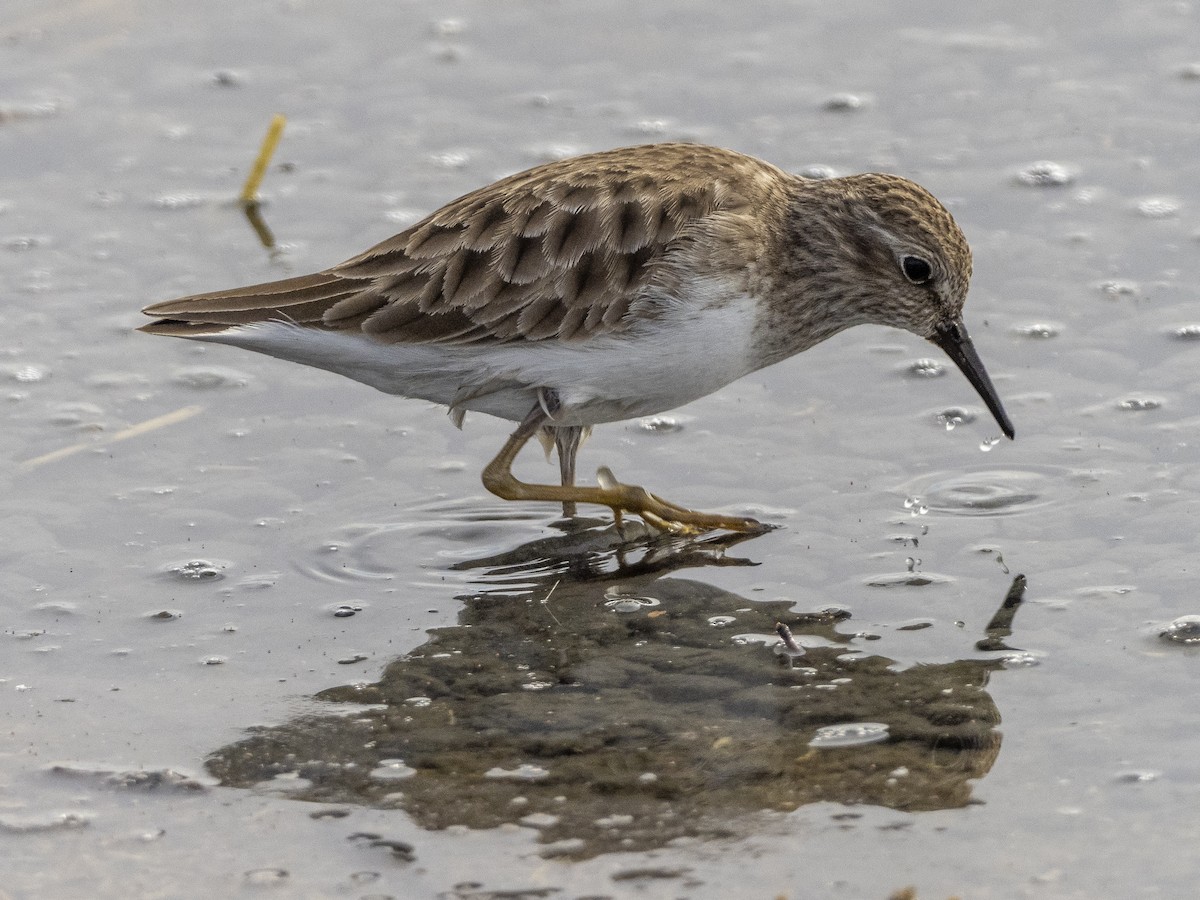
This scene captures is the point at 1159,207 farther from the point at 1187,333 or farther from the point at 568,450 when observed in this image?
the point at 568,450

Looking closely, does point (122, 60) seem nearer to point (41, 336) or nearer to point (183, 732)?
point (41, 336)

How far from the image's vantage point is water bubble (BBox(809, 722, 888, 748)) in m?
5.93

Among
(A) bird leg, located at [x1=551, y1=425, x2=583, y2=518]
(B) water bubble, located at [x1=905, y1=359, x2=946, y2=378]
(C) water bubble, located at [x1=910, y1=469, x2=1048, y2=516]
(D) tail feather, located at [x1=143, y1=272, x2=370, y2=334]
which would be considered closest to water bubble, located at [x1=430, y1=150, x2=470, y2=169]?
(D) tail feather, located at [x1=143, y1=272, x2=370, y2=334]

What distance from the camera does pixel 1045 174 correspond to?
986 centimetres

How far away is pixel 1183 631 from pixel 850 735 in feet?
4.61

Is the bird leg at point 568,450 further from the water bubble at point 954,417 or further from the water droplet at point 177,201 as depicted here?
the water droplet at point 177,201

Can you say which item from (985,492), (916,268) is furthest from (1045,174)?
(985,492)

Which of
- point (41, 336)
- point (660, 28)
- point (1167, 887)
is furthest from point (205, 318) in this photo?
point (660, 28)

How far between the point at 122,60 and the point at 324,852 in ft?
24.2

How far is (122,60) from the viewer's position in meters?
11.4

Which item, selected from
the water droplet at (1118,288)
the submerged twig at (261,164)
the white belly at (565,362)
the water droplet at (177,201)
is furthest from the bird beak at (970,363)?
the water droplet at (177,201)

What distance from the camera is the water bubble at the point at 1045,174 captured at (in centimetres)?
980

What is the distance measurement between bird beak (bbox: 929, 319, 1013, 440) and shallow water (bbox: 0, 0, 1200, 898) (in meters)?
0.24

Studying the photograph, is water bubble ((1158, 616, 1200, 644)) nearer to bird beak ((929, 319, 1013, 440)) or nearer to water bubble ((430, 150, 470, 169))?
bird beak ((929, 319, 1013, 440))
